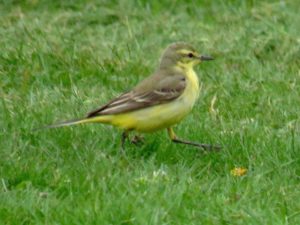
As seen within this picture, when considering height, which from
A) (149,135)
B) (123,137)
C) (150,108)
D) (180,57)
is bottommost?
(149,135)

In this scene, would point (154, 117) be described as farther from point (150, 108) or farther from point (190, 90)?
point (190, 90)

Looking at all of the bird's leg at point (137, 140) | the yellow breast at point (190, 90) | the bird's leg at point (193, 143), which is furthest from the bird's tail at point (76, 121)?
the yellow breast at point (190, 90)

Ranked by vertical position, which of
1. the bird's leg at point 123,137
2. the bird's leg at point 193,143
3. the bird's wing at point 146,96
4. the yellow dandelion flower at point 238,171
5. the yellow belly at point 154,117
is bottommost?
the yellow dandelion flower at point 238,171

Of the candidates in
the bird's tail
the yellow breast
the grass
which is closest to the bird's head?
the yellow breast

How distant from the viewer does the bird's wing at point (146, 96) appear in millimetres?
9227

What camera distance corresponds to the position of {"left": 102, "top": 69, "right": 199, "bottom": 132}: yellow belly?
926 cm

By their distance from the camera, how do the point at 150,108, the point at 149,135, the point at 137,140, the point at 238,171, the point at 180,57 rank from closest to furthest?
the point at 238,171 < the point at 150,108 < the point at 137,140 < the point at 149,135 < the point at 180,57

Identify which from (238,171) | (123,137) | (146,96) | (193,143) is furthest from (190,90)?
(238,171)

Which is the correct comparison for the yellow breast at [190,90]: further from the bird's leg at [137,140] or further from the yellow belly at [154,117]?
the bird's leg at [137,140]

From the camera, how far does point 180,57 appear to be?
32.7 ft

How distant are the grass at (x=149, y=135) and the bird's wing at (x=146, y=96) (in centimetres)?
29

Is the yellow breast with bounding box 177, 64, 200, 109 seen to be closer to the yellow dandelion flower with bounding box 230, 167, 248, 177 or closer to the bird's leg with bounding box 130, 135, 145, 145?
the bird's leg with bounding box 130, 135, 145, 145

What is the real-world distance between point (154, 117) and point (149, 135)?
396 millimetres

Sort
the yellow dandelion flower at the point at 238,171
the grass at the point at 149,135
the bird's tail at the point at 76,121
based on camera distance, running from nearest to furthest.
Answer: the grass at the point at 149,135, the yellow dandelion flower at the point at 238,171, the bird's tail at the point at 76,121
